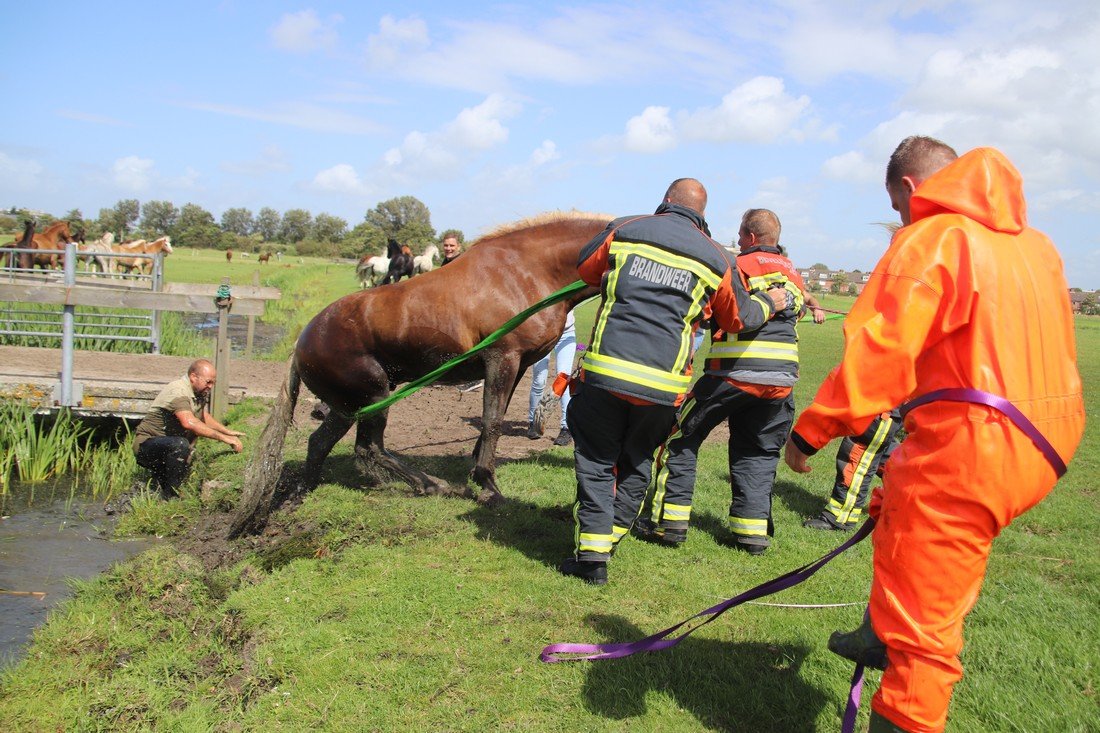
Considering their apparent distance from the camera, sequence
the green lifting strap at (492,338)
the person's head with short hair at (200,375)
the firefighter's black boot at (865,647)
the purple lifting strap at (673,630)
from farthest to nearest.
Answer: the person's head with short hair at (200,375)
the green lifting strap at (492,338)
the purple lifting strap at (673,630)
the firefighter's black boot at (865,647)

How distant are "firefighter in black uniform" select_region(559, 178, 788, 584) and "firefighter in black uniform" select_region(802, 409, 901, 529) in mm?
1760

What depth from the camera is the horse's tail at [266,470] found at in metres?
5.88

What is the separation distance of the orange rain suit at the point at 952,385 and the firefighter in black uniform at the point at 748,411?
2461mm

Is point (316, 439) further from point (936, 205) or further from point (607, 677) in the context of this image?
point (936, 205)

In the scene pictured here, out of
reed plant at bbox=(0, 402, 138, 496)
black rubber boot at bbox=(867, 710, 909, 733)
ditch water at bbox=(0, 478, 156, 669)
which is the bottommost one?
ditch water at bbox=(0, 478, 156, 669)

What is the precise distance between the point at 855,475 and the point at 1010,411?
3.58 m

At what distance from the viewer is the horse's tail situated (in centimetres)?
588

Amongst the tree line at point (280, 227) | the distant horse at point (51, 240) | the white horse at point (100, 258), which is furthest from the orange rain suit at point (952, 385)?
the tree line at point (280, 227)

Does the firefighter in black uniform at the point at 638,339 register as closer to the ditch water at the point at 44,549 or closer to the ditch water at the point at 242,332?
the ditch water at the point at 44,549

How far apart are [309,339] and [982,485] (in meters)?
5.08

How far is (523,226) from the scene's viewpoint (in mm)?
6363

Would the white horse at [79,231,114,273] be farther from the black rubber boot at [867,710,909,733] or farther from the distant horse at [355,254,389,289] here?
the black rubber boot at [867,710,909,733]

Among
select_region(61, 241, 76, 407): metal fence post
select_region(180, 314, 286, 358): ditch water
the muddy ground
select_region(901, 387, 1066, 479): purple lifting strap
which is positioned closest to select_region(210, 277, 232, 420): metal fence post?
the muddy ground

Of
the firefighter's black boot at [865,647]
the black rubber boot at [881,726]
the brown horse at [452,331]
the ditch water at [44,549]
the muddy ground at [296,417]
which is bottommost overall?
the ditch water at [44,549]
